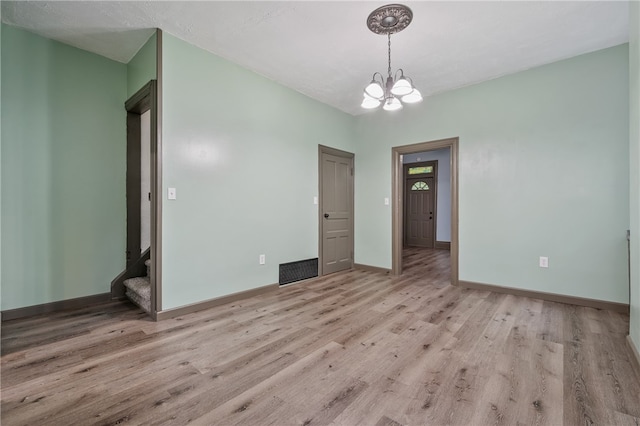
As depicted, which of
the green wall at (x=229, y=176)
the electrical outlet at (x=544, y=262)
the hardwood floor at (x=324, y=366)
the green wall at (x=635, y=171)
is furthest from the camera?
the electrical outlet at (x=544, y=262)

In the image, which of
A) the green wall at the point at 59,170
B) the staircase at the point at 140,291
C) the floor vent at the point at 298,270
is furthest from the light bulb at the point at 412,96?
the green wall at the point at 59,170

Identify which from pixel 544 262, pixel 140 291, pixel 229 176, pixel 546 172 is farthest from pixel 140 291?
pixel 546 172

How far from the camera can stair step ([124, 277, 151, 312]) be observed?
2.78m

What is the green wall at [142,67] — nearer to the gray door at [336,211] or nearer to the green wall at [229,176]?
the green wall at [229,176]

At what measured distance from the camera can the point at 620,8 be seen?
233 cm

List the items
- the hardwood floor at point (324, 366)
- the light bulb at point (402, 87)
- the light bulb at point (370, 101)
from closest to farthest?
the hardwood floor at point (324, 366) → the light bulb at point (402, 87) → the light bulb at point (370, 101)

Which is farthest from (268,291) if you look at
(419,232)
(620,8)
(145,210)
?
(419,232)

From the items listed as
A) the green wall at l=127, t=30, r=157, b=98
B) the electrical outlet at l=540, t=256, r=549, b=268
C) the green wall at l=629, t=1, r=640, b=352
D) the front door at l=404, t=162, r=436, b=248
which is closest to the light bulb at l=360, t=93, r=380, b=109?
the green wall at l=629, t=1, r=640, b=352

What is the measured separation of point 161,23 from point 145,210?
2.13 meters

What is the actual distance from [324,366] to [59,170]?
3372 millimetres

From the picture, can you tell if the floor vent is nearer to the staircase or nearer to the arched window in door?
the staircase

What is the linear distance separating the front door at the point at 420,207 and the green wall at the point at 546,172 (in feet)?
12.7

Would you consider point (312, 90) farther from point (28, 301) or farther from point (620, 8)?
point (28, 301)

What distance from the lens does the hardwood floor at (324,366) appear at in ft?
4.69
